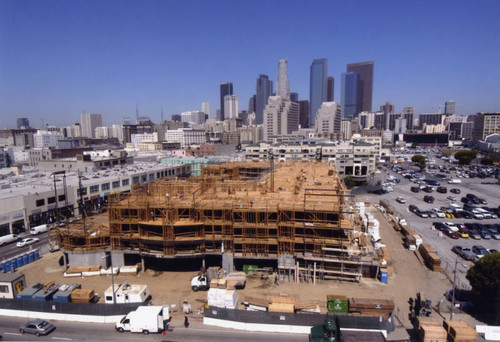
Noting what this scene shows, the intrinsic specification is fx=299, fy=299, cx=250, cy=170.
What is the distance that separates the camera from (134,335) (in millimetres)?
21469

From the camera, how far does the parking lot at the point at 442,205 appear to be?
1414 inches

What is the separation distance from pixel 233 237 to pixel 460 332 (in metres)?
19.6

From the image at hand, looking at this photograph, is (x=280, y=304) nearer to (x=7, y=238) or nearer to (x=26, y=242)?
(x=26, y=242)

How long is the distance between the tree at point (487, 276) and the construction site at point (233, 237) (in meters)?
7.43

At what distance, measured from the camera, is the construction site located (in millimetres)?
29703

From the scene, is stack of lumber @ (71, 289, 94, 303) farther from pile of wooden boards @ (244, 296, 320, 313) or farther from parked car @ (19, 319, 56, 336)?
pile of wooden boards @ (244, 296, 320, 313)

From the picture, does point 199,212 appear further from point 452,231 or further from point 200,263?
point 452,231

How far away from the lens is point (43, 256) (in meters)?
36.9

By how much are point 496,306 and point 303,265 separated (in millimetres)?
15757

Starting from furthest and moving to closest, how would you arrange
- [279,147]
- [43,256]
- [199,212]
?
[279,147]
[43,256]
[199,212]

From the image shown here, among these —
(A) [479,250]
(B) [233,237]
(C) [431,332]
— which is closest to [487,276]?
(C) [431,332]

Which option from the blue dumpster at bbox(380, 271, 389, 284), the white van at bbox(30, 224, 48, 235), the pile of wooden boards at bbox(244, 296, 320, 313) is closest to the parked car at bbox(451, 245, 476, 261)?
the blue dumpster at bbox(380, 271, 389, 284)

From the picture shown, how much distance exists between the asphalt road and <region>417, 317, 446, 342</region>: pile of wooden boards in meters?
7.84

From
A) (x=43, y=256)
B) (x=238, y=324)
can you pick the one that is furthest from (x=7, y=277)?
(x=238, y=324)
